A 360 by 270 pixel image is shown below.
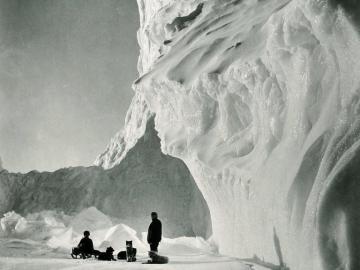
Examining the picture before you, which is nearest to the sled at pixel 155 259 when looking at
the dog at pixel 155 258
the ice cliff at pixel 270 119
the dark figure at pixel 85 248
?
the dog at pixel 155 258

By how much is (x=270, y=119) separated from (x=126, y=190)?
57.0ft

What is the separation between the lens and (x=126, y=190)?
915 inches

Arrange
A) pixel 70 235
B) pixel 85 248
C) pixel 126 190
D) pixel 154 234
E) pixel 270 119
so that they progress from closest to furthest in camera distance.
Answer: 1. pixel 270 119
2. pixel 154 234
3. pixel 85 248
4. pixel 70 235
5. pixel 126 190

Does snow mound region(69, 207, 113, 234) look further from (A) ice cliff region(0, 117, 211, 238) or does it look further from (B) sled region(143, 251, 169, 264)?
(B) sled region(143, 251, 169, 264)

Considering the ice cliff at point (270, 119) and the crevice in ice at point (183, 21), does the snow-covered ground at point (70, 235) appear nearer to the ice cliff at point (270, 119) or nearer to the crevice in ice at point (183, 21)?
the ice cliff at point (270, 119)

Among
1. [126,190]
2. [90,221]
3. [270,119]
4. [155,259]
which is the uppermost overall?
[126,190]

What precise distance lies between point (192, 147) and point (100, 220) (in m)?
12.7

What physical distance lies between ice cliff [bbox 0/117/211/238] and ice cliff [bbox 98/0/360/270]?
11.1 meters

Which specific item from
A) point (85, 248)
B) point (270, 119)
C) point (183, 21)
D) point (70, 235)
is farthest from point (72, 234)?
point (270, 119)

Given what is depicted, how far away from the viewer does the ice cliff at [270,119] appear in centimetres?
491

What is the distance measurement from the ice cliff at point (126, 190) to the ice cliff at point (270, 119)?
11080 mm

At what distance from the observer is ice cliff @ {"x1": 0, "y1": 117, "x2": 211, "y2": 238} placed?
2248 cm

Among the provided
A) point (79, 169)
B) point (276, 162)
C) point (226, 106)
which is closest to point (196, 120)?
point (226, 106)

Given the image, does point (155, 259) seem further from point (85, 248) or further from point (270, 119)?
point (270, 119)
